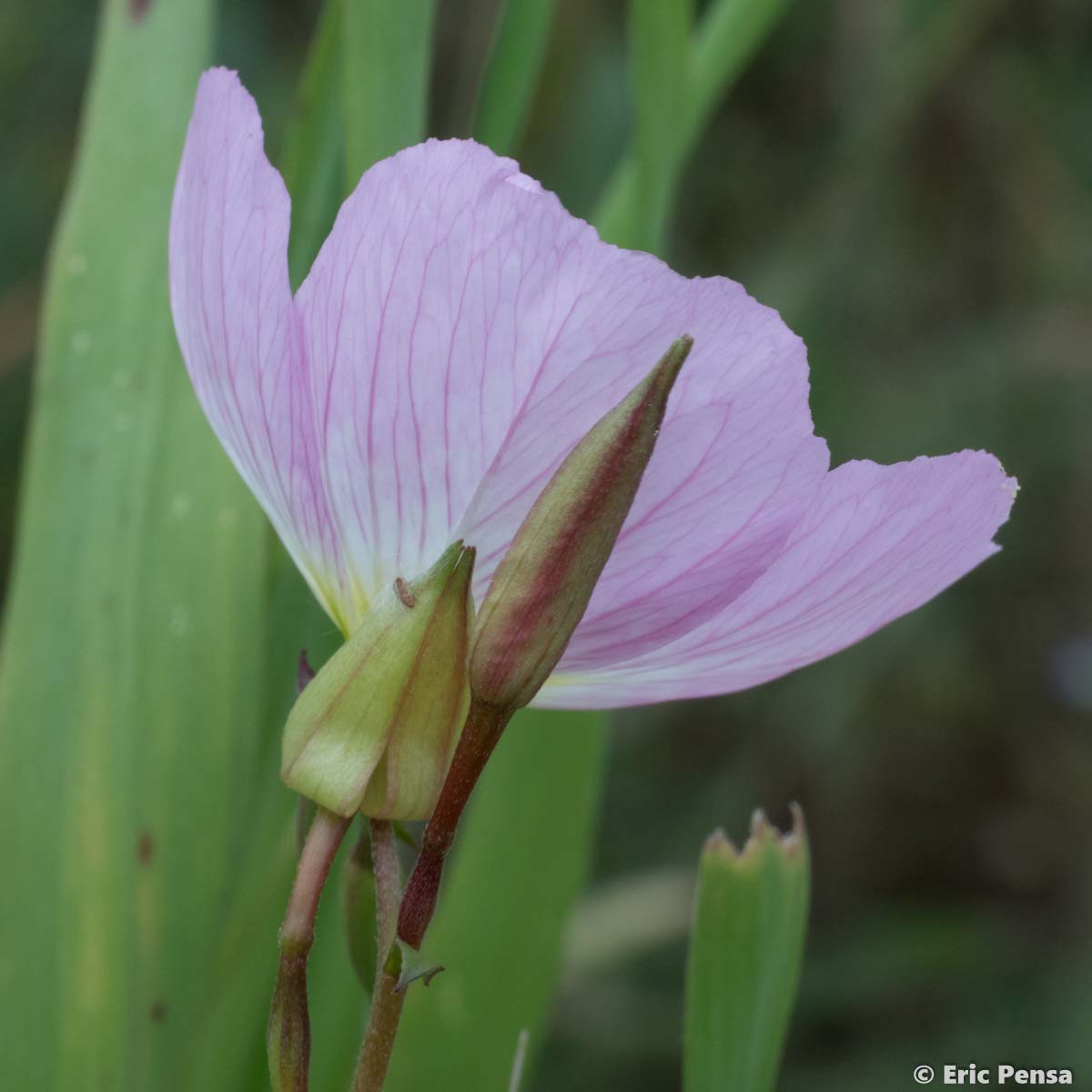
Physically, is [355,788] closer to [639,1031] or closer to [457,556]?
[457,556]

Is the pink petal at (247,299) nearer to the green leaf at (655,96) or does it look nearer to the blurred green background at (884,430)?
the green leaf at (655,96)

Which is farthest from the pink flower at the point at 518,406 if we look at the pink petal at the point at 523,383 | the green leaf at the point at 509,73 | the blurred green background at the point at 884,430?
the blurred green background at the point at 884,430

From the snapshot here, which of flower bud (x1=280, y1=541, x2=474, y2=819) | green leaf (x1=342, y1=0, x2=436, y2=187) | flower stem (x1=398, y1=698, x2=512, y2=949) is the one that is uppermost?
green leaf (x1=342, y1=0, x2=436, y2=187)

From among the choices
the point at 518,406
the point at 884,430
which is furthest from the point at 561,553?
Result: the point at 884,430

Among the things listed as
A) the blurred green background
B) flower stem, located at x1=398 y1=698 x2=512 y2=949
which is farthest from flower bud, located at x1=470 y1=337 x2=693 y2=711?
the blurred green background

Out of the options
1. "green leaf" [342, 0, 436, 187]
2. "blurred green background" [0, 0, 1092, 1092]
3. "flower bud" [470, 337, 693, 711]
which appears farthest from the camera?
"blurred green background" [0, 0, 1092, 1092]

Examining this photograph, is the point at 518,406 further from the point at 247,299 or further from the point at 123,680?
the point at 123,680

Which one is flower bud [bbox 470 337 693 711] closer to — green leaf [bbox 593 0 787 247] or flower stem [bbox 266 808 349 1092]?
flower stem [bbox 266 808 349 1092]
